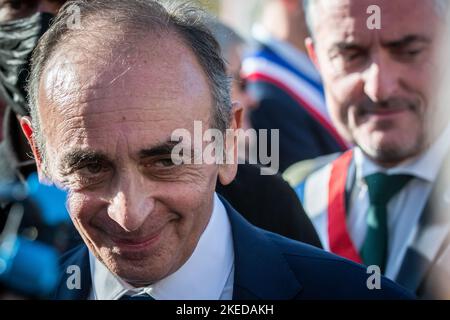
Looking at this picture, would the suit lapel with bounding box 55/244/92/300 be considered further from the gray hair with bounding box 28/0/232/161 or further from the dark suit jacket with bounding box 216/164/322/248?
the dark suit jacket with bounding box 216/164/322/248

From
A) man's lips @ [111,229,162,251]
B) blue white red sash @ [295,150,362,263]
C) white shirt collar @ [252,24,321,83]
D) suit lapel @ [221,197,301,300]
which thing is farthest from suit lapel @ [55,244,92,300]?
white shirt collar @ [252,24,321,83]

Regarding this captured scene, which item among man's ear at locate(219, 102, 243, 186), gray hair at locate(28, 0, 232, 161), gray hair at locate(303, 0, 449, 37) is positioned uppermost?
gray hair at locate(303, 0, 449, 37)

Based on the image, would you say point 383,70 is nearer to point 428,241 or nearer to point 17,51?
point 428,241

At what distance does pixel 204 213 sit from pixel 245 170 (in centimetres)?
46

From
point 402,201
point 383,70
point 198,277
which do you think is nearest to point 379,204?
point 402,201

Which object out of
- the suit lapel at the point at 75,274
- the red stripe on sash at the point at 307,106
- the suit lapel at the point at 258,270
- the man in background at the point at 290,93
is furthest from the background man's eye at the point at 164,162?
the red stripe on sash at the point at 307,106

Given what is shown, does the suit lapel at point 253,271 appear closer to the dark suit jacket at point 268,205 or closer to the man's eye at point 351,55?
the dark suit jacket at point 268,205

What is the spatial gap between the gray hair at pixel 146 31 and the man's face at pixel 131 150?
35 mm

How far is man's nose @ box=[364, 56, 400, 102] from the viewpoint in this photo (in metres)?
2.53

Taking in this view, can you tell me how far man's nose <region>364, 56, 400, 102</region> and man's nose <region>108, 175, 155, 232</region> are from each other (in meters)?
0.96

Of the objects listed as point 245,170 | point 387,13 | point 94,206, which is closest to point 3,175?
point 245,170

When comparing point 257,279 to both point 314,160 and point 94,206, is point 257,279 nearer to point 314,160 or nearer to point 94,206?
point 94,206

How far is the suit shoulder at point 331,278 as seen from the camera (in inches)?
79.2

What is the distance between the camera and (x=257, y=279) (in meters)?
1.97
